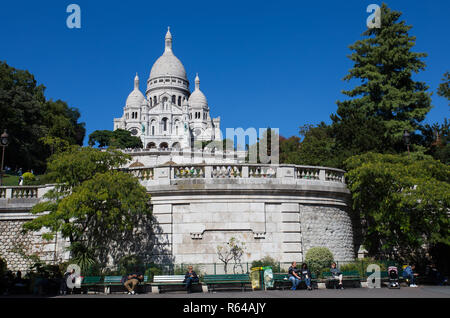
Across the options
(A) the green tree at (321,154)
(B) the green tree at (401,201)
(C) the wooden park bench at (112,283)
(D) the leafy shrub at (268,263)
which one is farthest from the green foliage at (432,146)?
(C) the wooden park bench at (112,283)

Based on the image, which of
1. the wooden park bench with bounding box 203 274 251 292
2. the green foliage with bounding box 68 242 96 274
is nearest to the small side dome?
the green foliage with bounding box 68 242 96 274

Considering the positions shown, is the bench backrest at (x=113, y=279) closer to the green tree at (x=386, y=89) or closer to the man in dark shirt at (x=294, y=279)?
the man in dark shirt at (x=294, y=279)

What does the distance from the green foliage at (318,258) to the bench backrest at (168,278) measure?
6.10 m

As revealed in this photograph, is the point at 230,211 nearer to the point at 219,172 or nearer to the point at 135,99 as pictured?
the point at 219,172

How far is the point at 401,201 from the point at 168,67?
145 metres

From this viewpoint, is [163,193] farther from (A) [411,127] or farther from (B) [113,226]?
(A) [411,127]

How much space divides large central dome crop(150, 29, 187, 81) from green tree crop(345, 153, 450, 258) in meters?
140

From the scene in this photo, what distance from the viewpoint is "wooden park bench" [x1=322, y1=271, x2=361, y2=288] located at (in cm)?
1828

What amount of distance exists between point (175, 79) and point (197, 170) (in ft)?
459

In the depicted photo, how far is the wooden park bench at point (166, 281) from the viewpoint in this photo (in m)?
17.0

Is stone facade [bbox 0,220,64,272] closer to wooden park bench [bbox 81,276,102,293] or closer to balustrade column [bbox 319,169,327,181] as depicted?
wooden park bench [bbox 81,276,102,293]

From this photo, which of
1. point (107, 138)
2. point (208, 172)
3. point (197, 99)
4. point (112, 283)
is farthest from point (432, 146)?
point (197, 99)
